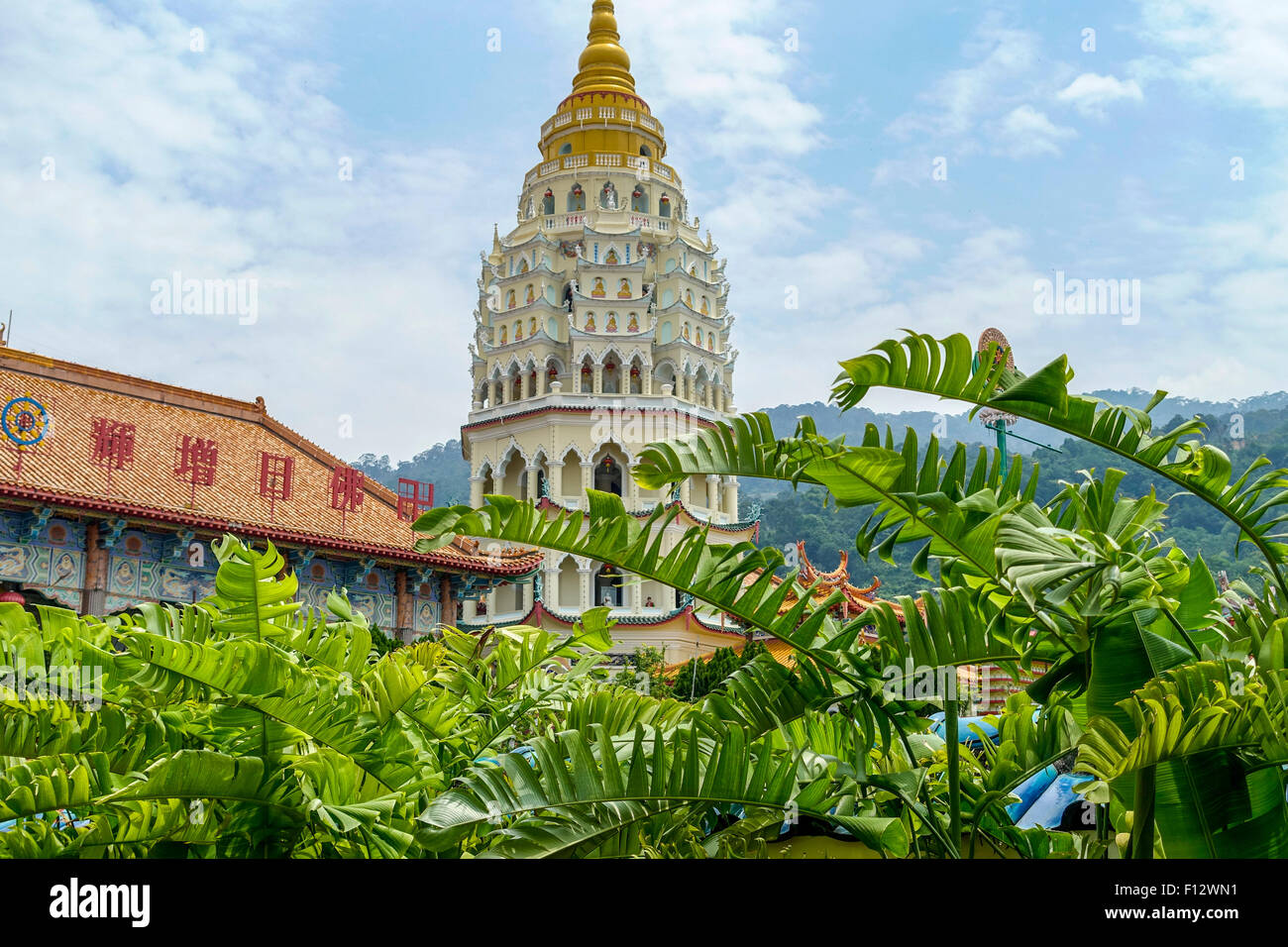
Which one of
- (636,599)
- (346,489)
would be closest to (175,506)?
(346,489)

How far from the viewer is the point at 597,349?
93.3 feet

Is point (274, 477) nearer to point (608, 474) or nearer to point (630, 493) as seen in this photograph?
point (630, 493)

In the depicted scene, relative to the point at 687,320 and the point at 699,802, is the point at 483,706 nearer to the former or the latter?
the point at 699,802

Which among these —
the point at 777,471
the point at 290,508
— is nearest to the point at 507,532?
the point at 777,471

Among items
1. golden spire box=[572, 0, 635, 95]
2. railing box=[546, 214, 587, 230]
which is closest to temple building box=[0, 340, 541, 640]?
railing box=[546, 214, 587, 230]

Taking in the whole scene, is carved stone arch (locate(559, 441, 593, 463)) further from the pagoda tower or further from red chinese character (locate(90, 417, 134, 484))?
red chinese character (locate(90, 417, 134, 484))

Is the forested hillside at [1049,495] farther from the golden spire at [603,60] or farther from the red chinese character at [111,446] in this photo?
the red chinese character at [111,446]

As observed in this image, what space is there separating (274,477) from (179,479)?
152 centimetres

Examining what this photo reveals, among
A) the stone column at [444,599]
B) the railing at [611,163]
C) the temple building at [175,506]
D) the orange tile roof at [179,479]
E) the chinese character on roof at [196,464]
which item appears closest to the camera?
the temple building at [175,506]

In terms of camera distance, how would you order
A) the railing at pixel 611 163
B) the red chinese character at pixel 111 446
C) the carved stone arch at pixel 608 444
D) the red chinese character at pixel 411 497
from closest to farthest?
the red chinese character at pixel 111 446
the red chinese character at pixel 411 497
the carved stone arch at pixel 608 444
the railing at pixel 611 163

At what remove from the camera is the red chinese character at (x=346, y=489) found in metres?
17.9

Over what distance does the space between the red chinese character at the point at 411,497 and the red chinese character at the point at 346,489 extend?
735 millimetres

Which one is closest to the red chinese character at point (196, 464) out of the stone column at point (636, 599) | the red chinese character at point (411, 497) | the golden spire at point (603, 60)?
the red chinese character at point (411, 497)
